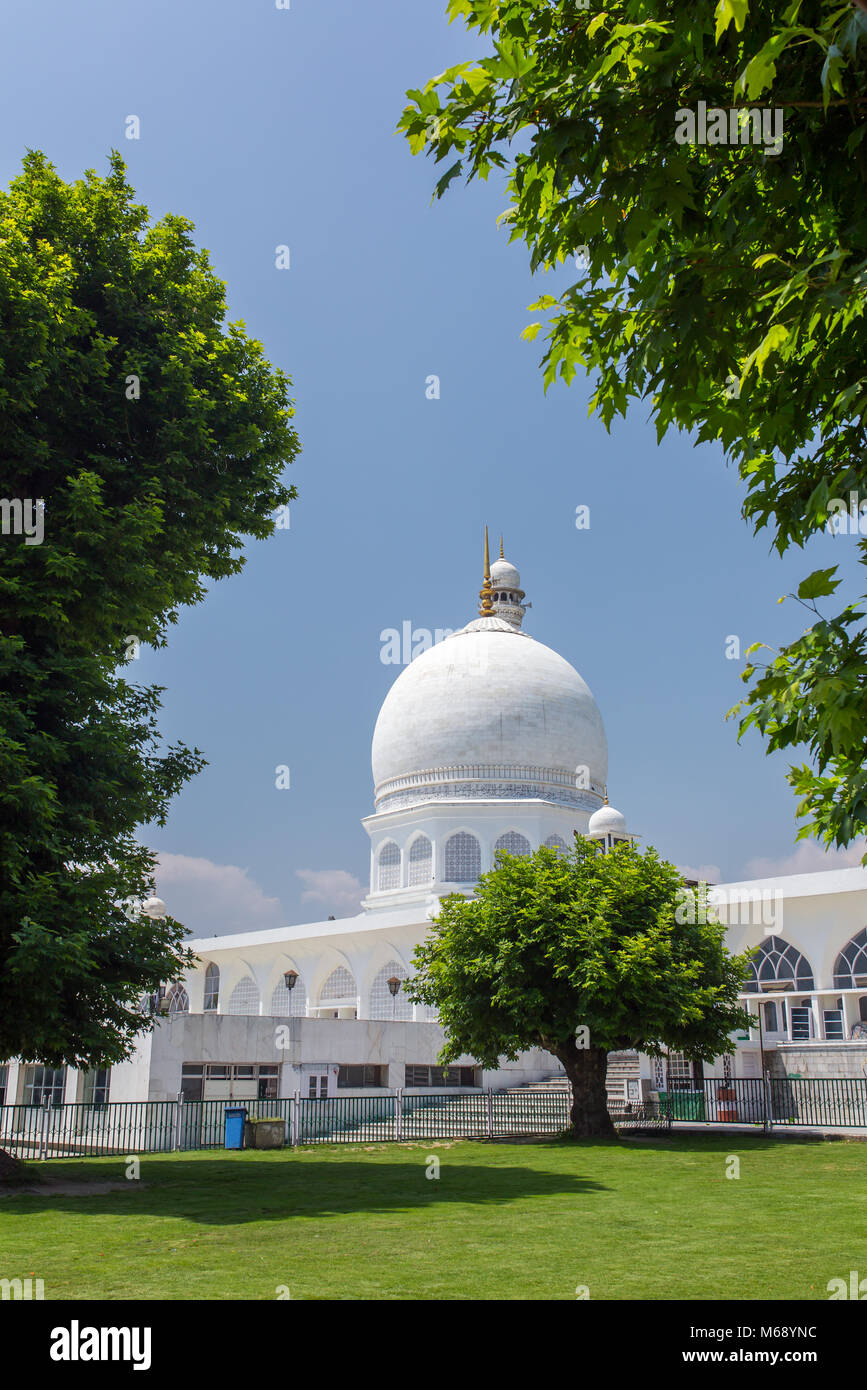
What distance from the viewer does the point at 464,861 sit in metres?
47.6

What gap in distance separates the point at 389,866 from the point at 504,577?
16.6m

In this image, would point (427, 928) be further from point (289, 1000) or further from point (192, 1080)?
point (192, 1080)

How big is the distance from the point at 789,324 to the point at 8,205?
49.3 ft

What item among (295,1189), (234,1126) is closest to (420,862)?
(234,1126)

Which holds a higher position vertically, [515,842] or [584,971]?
[515,842]

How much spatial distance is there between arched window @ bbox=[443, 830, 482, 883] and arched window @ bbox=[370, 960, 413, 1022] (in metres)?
4.30

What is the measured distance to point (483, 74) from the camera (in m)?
5.98

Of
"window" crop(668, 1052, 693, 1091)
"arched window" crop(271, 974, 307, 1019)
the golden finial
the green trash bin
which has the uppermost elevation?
the golden finial

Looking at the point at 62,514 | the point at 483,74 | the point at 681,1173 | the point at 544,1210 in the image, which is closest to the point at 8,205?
the point at 62,514

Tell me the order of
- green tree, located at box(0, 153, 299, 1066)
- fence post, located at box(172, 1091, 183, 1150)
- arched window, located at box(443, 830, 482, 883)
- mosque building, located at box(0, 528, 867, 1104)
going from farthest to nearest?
arched window, located at box(443, 830, 482, 883)
mosque building, located at box(0, 528, 867, 1104)
fence post, located at box(172, 1091, 183, 1150)
green tree, located at box(0, 153, 299, 1066)

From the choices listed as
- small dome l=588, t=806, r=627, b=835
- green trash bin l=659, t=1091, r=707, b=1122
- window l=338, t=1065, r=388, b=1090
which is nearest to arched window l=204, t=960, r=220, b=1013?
small dome l=588, t=806, r=627, b=835

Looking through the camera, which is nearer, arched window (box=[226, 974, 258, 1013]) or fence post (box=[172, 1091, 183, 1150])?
fence post (box=[172, 1091, 183, 1150])

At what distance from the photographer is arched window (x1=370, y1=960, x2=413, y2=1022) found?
45.1 metres

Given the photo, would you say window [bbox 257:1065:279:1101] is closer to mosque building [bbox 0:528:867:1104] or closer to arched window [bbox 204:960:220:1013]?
mosque building [bbox 0:528:867:1104]
